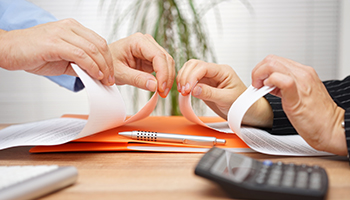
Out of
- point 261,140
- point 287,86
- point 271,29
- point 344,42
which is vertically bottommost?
point 261,140

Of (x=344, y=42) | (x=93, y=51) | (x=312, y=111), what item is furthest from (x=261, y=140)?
(x=344, y=42)

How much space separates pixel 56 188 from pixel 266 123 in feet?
1.79

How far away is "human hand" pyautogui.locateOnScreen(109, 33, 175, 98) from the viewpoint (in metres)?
0.66

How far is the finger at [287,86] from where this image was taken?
0.42 m

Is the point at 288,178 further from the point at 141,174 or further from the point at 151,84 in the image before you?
the point at 151,84

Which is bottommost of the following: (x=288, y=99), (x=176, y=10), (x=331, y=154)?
(x=331, y=154)

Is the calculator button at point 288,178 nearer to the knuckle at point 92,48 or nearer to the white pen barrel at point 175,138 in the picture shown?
the white pen barrel at point 175,138

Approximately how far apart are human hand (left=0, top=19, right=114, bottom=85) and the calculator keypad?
1.17 ft

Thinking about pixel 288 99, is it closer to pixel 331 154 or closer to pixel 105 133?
pixel 331 154

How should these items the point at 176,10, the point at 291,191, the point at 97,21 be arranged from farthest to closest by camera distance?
the point at 97,21, the point at 176,10, the point at 291,191

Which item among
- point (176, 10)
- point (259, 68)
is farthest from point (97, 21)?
point (259, 68)

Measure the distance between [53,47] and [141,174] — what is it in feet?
0.92

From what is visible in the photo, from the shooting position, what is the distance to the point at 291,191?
27 centimetres

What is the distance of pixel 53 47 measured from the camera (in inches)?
19.6
